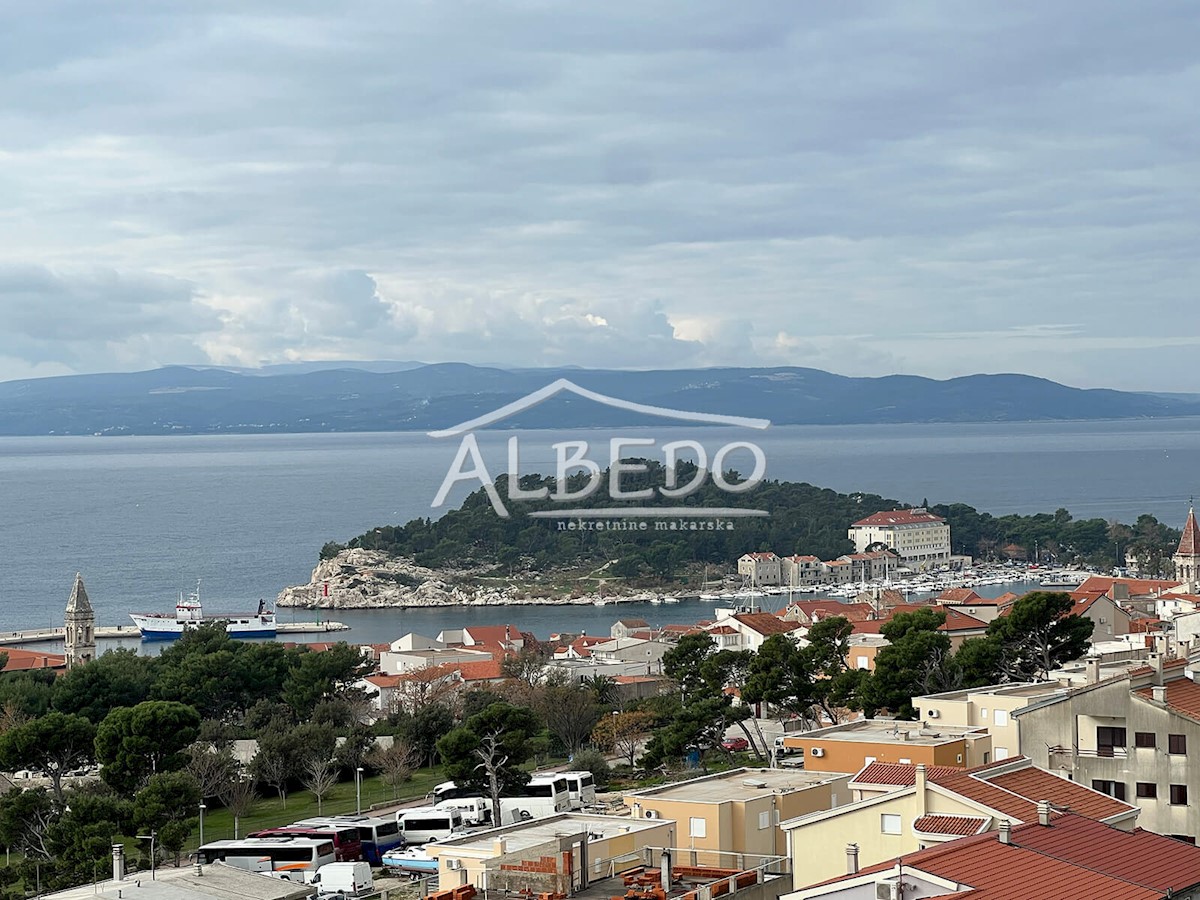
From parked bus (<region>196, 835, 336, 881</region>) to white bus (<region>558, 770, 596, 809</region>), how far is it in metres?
3.41

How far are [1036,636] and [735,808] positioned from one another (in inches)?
473

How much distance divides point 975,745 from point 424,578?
2702 inches

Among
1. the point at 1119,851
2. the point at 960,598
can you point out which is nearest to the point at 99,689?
the point at 1119,851

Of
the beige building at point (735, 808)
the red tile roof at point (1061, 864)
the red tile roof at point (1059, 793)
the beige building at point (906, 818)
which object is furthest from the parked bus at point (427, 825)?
the red tile roof at point (1061, 864)

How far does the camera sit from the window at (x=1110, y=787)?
1176 cm

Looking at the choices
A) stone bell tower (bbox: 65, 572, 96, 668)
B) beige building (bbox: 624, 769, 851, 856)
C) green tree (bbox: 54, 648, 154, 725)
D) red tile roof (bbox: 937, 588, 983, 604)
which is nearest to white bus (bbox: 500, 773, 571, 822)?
beige building (bbox: 624, 769, 851, 856)

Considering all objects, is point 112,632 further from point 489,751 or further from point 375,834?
point 375,834

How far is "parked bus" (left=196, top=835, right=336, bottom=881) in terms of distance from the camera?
14.1m

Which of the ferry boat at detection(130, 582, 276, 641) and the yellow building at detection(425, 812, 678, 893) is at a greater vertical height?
the yellow building at detection(425, 812, 678, 893)

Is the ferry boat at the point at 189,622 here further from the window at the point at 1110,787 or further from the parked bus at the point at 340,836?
the window at the point at 1110,787

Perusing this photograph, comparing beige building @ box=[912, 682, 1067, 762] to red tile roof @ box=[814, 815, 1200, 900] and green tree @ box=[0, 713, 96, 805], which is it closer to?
red tile roof @ box=[814, 815, 1200, 900]

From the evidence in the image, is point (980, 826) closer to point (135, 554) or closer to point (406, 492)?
point (135, 554)

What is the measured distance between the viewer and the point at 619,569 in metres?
79.9

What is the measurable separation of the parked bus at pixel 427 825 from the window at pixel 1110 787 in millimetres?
6976
